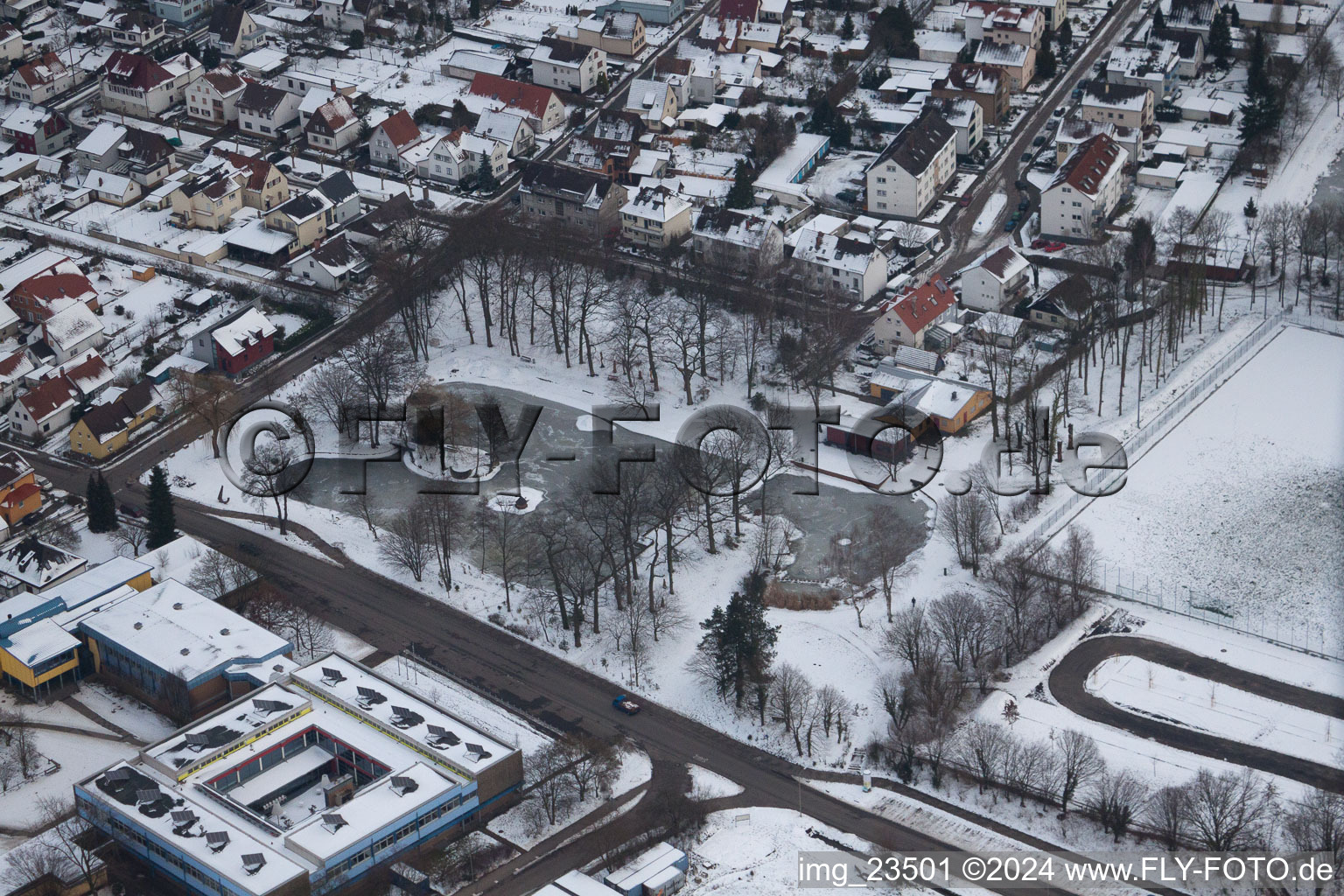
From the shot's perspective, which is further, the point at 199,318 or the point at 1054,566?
the point at 199,318

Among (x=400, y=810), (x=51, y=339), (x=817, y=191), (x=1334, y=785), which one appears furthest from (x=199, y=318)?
(x=1334, y=785)

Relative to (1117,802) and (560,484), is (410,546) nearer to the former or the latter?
(560,484)

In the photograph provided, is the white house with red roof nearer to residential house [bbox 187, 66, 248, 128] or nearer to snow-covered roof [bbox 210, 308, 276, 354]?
snow-covered roof [bbox 210, 308, 276, 354]

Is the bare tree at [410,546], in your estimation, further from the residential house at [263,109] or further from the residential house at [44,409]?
the residential house at [263,109]

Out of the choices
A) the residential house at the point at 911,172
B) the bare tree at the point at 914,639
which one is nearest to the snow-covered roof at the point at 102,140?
the residential house at the point at 911,172

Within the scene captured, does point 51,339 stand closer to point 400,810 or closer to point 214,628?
point 214,628

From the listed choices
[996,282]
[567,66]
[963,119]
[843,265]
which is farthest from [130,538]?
[963,119]
